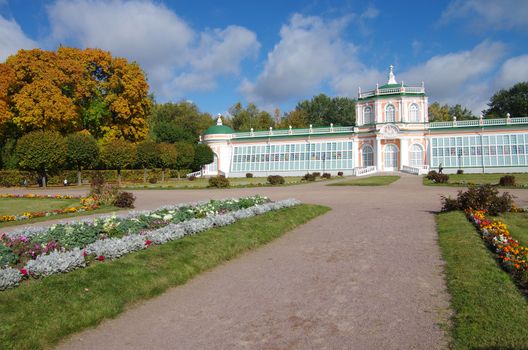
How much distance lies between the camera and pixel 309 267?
8062mm

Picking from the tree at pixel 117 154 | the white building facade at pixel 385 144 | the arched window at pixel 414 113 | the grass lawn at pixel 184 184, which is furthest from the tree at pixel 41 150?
the arched window at pixel 414 113

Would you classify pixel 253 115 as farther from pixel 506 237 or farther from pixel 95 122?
pixel 506 237

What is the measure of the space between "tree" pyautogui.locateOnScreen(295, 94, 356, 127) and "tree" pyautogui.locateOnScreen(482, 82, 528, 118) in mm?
25300

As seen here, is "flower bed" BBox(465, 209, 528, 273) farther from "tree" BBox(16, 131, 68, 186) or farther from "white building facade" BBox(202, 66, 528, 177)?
"white building facade" BBox(202, 66, 528, 177)

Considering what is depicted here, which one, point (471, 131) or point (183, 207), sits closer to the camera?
point (183, 207)

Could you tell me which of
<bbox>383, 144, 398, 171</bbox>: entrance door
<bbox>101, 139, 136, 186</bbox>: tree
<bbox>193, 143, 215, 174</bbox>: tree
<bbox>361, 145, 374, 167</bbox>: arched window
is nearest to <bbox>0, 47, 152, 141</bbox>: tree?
<bbox>101, 139, 136, 186</bbox>: tree

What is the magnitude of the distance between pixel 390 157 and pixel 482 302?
52.3m

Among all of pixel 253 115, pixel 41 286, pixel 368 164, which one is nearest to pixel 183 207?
pixel 41 286

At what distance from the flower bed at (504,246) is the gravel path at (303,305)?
111 centimetres

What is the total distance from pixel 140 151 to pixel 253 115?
45195 millimetres

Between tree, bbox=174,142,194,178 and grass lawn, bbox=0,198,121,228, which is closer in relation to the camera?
grass lawn, bbox=0,198,121,228

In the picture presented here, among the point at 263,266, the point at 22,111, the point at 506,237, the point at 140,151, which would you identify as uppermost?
the point at 22,111

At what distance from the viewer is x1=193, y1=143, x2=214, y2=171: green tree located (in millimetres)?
56938

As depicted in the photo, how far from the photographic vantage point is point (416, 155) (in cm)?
5547
